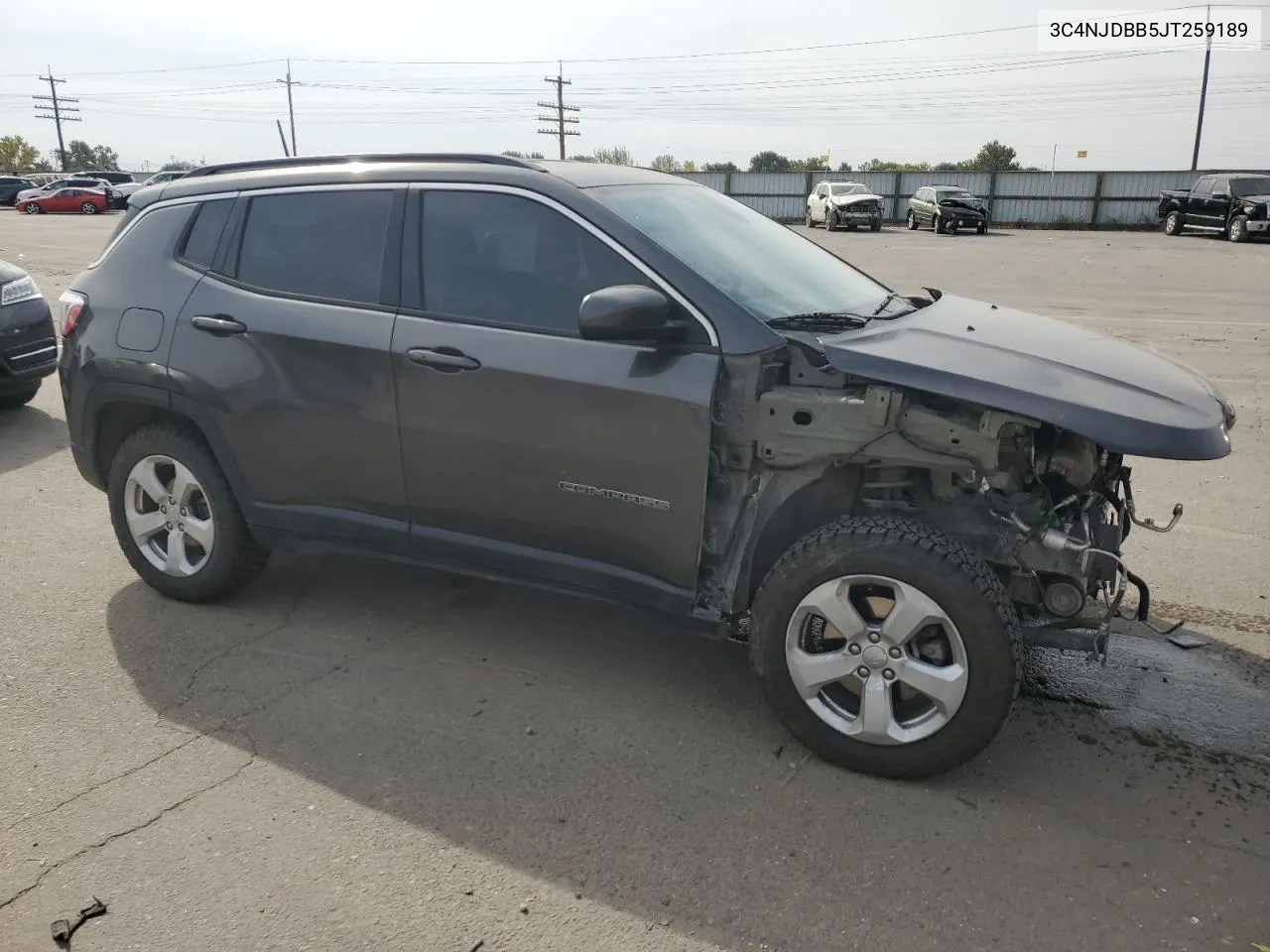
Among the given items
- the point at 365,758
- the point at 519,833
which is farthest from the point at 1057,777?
the point at 365,758

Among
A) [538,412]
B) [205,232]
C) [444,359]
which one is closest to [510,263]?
[444,359]

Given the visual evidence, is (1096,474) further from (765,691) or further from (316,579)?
(316,579)

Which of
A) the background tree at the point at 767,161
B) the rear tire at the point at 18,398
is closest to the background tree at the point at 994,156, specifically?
the background tree at the point at 767,161

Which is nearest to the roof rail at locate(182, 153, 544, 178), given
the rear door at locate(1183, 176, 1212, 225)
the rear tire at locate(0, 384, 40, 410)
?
the rear tire at locate(0, 384, 40, 410)

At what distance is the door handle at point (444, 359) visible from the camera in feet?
11.9

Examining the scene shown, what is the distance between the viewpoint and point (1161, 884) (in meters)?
2.74

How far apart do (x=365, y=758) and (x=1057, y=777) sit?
7.24 ft

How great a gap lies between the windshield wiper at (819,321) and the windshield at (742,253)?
0.03m

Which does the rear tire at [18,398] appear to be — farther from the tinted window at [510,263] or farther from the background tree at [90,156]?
the background tree at [90,156]

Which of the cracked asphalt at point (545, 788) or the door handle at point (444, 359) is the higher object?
the door handle at point (444, 359)

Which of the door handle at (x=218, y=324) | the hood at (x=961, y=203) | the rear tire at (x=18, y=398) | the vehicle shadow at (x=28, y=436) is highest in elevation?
the door handle at (x=218, y=324)

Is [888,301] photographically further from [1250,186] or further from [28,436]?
[1250,186]

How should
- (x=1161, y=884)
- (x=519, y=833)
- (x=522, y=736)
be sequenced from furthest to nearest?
(x=522, y=736) < (x=519, y=833) < (x=1161, y=884)

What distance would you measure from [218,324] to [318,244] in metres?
0.53
